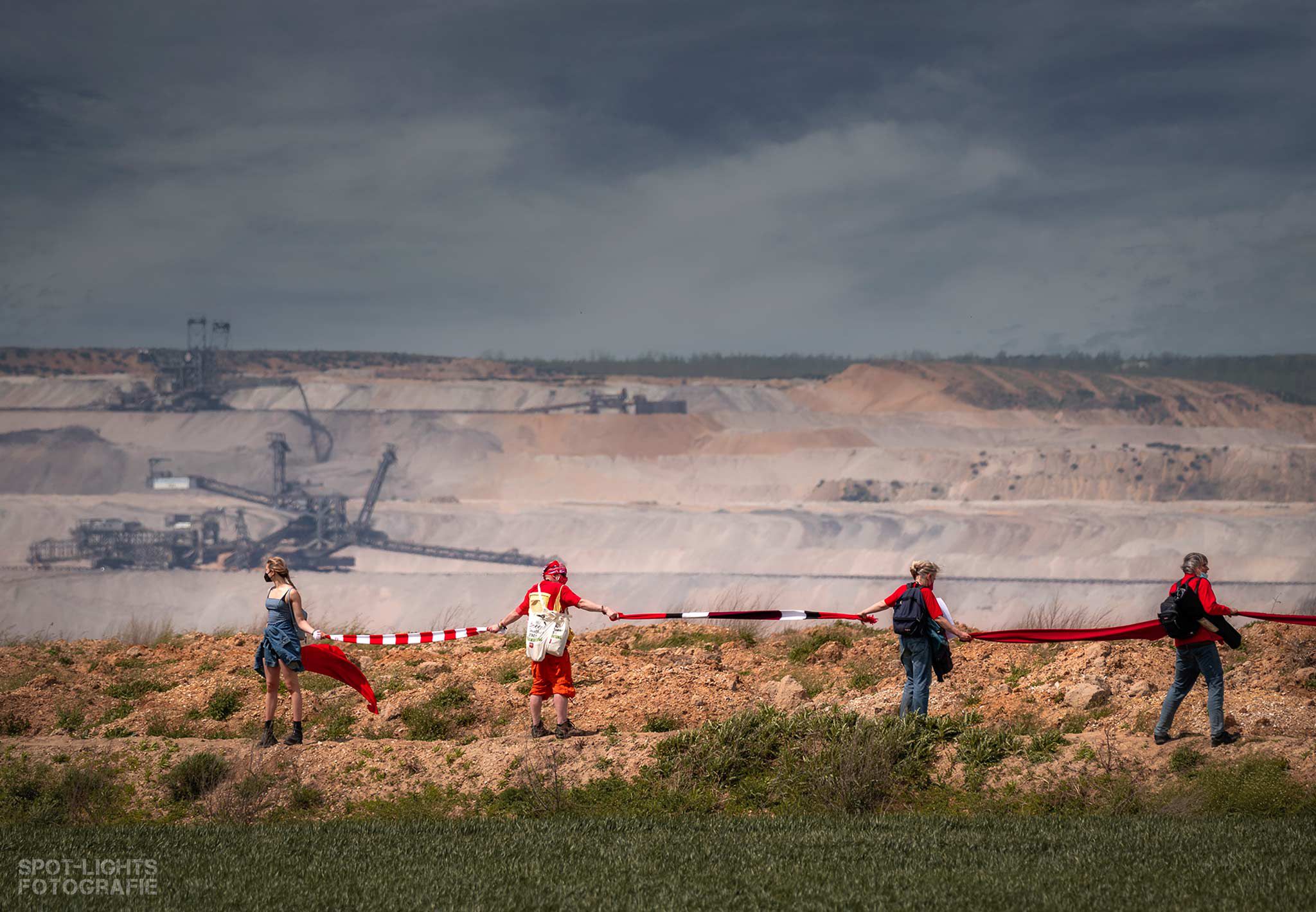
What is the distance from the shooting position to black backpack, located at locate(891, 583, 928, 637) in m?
11.0

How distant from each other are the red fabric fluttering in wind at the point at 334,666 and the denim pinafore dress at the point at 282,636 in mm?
514

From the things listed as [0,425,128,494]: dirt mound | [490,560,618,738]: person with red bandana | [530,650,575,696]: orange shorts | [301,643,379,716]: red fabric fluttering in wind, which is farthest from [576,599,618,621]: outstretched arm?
[0,425,128,494]: dirt mound

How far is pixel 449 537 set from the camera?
439 ft

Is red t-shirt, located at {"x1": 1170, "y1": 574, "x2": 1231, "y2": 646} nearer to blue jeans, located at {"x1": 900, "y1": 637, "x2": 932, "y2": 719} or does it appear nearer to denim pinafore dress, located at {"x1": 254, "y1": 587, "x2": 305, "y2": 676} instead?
blue jeans, located at {"x1": 900, "y1": 637, "x2": 932, "y2": 719}

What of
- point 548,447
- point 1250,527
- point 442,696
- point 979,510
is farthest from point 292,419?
point 442,696

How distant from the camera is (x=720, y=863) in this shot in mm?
8414

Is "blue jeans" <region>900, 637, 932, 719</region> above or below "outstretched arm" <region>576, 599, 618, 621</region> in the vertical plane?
below

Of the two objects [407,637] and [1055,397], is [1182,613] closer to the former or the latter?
[407,637]

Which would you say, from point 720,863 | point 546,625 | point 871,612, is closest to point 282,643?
point 546,625

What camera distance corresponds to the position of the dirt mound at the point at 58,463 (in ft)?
481

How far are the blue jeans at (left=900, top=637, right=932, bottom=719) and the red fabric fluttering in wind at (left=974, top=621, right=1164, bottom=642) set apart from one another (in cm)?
128

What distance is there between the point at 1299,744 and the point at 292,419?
519 feet

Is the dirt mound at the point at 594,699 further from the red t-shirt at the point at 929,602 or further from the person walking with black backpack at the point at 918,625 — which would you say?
the red t-shirt at the point at 929,602

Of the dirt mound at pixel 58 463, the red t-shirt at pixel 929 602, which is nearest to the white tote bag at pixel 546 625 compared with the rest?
the red t-shirt at pixel 929 602
